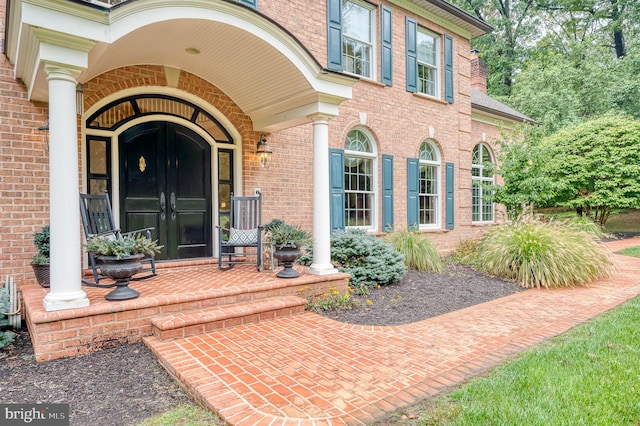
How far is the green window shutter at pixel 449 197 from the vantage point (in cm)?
978

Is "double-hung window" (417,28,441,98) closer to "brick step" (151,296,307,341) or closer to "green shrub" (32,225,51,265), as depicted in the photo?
"brick step" (151,296,307,341)

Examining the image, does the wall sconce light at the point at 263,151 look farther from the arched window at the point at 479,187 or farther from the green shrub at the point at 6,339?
the arched window at the point at 479,187

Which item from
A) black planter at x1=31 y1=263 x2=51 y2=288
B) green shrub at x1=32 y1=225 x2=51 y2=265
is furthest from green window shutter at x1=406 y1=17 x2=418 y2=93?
black planter at x1=31 y1=263 x2=51 y2=288

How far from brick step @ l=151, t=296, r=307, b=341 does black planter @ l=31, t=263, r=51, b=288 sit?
1475mm

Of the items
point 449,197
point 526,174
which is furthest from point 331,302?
point 526,174

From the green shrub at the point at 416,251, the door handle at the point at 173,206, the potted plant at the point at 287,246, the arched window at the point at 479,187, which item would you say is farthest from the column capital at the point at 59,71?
the arched window at the point at 479,187

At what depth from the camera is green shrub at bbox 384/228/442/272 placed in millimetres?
7387

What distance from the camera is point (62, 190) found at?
3.41m

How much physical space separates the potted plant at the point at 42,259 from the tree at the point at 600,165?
13.8m

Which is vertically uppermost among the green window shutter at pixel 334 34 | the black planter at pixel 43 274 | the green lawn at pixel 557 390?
the green window shutter at pixel 334 34

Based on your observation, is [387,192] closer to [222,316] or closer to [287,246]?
[287,246]

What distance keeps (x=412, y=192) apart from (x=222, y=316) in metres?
6.09

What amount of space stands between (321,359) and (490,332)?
1.94m

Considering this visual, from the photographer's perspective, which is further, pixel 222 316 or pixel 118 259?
pixel 222 316
